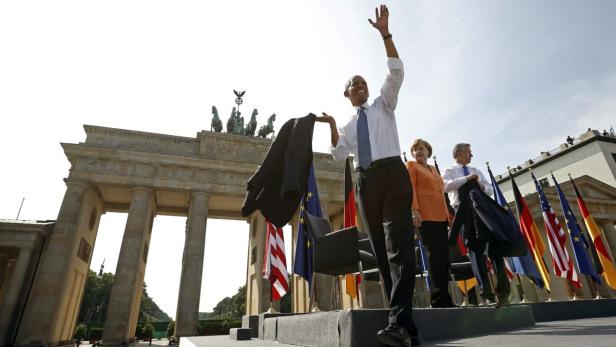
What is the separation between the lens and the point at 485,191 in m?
4.85

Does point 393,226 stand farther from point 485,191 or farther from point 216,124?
point 216,124

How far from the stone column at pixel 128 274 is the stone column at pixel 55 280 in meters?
2.49

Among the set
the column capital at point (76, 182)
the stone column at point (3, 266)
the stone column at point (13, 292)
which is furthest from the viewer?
the stone column at point (3, 266)

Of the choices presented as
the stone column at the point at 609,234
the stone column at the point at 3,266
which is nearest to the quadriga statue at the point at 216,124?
the stone column at the point at 3,266

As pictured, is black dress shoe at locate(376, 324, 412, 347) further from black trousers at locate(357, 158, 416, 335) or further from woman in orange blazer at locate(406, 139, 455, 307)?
woman in orange blazer at locate(406, 139, 455, 307)

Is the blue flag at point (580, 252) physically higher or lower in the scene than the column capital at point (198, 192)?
lower

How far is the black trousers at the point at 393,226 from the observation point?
2.24 meters

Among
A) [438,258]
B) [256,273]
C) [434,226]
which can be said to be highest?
[256,273]

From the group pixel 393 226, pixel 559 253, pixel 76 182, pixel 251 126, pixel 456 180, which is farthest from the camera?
pixel 251 126

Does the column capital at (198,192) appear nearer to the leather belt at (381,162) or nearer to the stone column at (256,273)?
the stone column at (256,273)

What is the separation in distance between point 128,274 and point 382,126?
19.0 metres

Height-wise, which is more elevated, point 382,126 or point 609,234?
point 609,234

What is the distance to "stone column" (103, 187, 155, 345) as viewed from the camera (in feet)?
53.3

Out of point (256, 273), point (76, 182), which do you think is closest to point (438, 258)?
point (256, 273)
